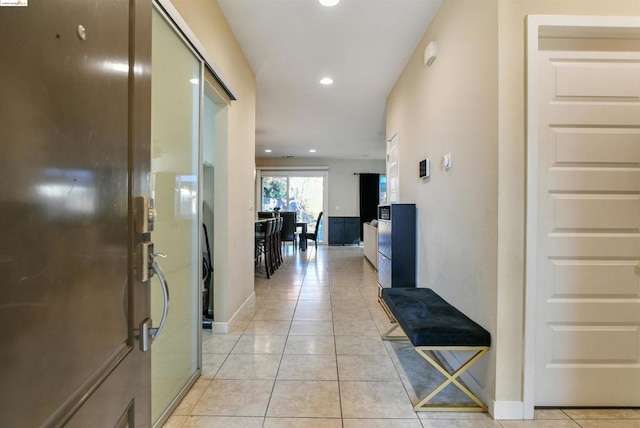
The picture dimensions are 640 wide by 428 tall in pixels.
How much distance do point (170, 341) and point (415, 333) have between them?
4.40 ft

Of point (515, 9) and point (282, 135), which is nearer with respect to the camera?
point (515, 9)

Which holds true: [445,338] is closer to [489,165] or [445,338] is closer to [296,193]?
[489,165]

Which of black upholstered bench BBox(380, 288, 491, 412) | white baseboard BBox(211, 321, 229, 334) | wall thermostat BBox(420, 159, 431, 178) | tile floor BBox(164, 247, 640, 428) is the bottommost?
tile floor BBox(164, 247, 640, 428)

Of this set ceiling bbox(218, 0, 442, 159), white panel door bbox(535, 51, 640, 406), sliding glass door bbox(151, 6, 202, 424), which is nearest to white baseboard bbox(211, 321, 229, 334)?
sliding glass door bbox(151, 6, 202, 424)

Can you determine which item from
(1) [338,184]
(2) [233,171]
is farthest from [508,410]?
(1) [338,184]

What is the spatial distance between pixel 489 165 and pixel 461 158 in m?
0.36

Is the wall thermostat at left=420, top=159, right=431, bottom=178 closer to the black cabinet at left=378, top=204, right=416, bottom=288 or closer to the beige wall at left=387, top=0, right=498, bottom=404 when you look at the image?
the beige wall at left=387, top=0, right=498, bottom=404

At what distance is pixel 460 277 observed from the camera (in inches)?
83.1

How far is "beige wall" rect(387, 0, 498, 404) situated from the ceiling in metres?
0.32

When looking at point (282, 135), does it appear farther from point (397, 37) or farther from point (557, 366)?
point (557, 366)

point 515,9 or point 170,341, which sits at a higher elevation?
point 515,9

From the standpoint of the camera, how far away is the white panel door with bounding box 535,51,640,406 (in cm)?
173

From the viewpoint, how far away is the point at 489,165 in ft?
5.74

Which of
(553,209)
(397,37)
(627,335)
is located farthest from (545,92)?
(397,37)
